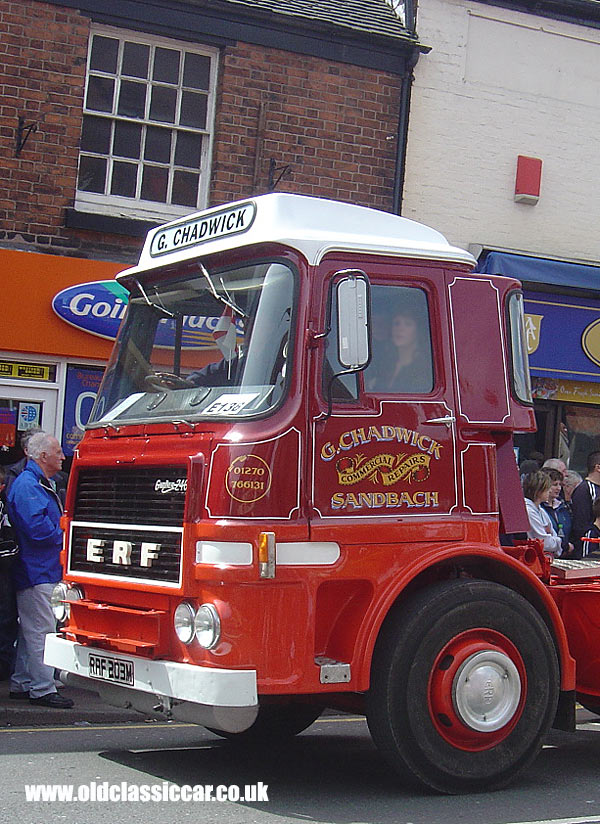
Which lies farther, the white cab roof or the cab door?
the white cab roof

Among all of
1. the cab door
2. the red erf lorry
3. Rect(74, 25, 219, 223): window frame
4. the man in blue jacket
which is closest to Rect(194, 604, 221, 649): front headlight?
the red erf lorry

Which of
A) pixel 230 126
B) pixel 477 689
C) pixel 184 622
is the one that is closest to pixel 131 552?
pixel 184 622

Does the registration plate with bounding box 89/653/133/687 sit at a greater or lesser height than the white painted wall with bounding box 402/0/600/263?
lesser

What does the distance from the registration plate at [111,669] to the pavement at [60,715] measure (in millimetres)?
2013

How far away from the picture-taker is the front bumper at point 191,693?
5.54 meters

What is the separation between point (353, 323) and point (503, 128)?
9243mm

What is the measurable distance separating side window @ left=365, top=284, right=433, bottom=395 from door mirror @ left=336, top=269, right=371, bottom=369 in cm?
29

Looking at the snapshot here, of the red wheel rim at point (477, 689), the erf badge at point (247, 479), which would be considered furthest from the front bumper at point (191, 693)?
the red wheel rim at point (477, 689)

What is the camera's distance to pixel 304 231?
244 inches

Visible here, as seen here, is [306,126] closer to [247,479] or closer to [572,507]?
[572,507]

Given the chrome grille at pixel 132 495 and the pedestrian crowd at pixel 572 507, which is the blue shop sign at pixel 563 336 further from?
the chrome grille at pixel 132 495

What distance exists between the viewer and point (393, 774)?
21.6ft

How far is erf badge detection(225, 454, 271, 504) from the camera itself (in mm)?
5773

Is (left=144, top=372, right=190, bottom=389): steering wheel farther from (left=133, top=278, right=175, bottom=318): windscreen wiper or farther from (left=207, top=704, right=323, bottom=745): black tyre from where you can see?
(left=207, top=704, right=323, bottom=745): black tyre
